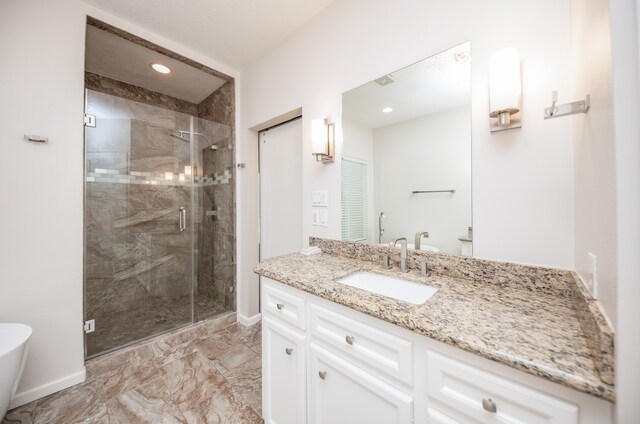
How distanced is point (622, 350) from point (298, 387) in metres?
1.09

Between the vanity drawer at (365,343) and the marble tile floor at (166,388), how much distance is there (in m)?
0.90

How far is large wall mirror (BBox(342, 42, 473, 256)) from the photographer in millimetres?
1179

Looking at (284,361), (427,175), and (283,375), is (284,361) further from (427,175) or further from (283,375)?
(427,175)

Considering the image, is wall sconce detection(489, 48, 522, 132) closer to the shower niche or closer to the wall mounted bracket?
the wall mounted bracket

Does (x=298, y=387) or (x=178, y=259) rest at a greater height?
(x=178, y=259)

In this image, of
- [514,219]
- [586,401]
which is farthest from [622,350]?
[514,219]

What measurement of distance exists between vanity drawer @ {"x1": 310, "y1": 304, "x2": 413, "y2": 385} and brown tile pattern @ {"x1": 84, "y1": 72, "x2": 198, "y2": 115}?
322cm

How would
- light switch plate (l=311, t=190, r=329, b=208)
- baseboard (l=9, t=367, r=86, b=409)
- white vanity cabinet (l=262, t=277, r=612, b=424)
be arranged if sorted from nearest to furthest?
white vanity cabinet (l=262, t=277, r=612, b=424) < baseboard (l=9, t=367, r=86, b=409) < light switch plate (l=311, t=190, r=329, b=208)

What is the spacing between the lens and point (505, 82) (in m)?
0.97

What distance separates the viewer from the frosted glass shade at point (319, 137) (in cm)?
167

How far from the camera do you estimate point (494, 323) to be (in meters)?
Answer: 0.71

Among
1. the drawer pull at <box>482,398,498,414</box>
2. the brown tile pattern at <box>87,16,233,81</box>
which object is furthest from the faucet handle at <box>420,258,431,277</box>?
the brown tile pattern at <box>87,16,233,81</box>

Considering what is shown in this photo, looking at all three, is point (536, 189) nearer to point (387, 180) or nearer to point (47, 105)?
point (387, 180)

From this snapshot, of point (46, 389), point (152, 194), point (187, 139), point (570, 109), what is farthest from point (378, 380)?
point (187, 139)
